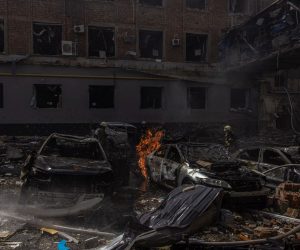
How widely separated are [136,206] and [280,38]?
40.1 feet

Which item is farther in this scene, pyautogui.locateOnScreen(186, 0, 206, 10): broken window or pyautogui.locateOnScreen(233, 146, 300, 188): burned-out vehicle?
pyautogui.locateOnScreen(186, 0, 206, 10): broken window

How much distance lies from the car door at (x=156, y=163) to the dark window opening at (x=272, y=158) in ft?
9.07

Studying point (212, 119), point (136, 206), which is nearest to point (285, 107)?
point (212, 119)

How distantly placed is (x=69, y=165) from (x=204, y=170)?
118 inches

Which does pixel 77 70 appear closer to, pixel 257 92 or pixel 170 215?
pixel 257 92

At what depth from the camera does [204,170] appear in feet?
30.4

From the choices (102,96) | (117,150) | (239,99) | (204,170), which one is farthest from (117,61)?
(204,170)

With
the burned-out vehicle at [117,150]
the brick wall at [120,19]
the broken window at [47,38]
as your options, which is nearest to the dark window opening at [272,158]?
the burned-out vehicle at [117,150]

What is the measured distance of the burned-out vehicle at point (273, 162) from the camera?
9656 mm

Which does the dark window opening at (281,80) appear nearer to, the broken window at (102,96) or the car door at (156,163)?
the broken window at (102,96)

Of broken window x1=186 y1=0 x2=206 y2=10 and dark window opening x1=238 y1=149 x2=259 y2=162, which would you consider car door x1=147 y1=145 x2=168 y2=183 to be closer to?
dark window opening x1=238 y1=149 x2=259 y2=162

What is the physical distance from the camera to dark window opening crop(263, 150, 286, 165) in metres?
10.5

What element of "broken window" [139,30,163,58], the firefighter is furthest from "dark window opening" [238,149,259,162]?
"broken window" [139,30,163,58]

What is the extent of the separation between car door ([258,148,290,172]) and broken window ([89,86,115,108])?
13981 mm
